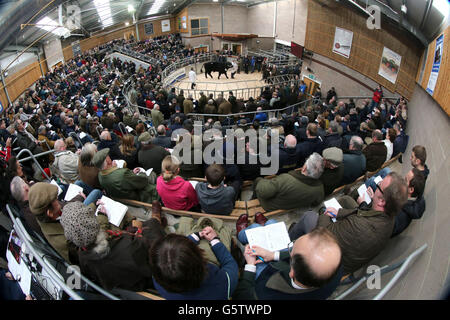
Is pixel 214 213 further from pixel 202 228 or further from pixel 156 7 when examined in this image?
pixel 156 7

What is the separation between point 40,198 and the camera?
81.5 inches

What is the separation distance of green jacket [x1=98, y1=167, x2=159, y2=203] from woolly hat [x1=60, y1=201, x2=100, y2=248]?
120 cm

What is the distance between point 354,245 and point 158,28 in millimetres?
31171

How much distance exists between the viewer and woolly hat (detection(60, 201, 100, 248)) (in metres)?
1.72

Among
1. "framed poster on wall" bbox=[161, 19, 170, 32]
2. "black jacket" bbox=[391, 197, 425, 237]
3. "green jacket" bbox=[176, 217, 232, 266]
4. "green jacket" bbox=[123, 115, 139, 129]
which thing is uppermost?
"framed poster on wall" bbox=[161, 19, 170, 32]

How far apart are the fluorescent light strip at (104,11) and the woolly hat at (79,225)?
1871 cm

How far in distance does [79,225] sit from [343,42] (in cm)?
1185

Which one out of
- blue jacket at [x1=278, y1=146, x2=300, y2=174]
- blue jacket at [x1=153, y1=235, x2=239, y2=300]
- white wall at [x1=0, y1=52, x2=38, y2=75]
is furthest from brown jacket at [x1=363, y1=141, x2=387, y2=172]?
white wall at [x1=0, y1=52, x2=38, y2=75]

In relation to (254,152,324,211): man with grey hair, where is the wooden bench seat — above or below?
below

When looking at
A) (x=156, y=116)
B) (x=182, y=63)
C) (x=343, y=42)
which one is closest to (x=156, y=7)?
(x=182, y=63)

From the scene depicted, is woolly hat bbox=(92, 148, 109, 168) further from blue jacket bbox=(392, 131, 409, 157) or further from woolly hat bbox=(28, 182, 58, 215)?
blue jacket bbox=(392, 131, 409, 157)

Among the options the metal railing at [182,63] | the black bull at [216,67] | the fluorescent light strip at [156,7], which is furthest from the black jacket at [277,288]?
the fluorescent light strip at [156,7]
